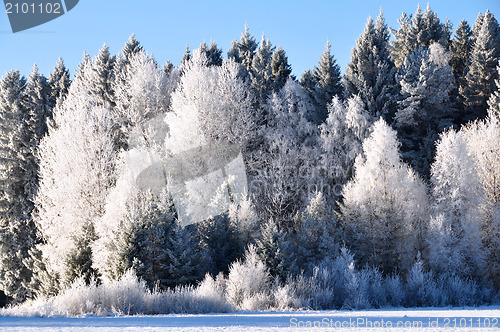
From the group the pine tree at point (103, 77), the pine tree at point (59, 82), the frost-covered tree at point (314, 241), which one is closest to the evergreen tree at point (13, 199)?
the pine tree at point (59, 82)

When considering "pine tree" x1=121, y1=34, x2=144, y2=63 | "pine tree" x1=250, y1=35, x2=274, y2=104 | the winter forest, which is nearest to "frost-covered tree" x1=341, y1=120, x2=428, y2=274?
the winter forest

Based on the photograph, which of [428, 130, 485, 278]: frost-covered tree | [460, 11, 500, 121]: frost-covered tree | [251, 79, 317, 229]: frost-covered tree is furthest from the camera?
[460, 11, 500, 121]: frost-covered tree

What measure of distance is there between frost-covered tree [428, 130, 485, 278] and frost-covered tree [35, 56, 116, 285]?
21025 millimetres

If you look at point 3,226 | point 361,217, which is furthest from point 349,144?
point 3,226

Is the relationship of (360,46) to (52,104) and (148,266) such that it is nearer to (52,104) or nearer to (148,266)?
(148,266)

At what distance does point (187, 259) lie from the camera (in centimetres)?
2084

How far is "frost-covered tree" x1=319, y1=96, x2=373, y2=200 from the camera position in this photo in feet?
103

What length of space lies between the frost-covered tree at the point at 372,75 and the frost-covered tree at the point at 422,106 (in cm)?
99

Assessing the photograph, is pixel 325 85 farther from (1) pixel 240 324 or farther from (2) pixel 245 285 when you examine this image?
(1) pixel 240 324

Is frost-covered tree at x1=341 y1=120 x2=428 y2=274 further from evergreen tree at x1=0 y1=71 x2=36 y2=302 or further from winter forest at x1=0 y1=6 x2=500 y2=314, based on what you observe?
evergreen tree at x1=0 y1=71 x2=36 y2=302

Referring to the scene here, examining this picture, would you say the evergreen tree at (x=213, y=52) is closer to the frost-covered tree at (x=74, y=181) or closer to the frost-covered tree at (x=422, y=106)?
the frost-covered tree at (x=74, y=181)

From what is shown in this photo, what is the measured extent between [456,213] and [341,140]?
10045 mm

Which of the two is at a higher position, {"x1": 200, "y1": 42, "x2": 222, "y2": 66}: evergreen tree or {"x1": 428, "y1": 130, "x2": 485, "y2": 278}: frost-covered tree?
{"x1": 200, "y1": 42, "x2": 222, "y2": 66}: evergreen tree

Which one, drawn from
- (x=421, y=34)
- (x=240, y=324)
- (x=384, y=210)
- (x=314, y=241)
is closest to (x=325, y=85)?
(x=421, y=34)
